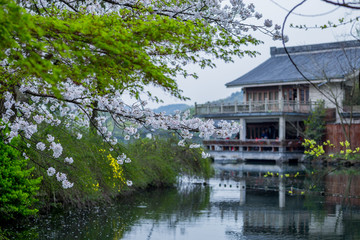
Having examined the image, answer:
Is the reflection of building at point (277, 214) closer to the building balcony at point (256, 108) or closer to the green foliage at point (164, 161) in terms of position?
the green foliage at point (164, 161)

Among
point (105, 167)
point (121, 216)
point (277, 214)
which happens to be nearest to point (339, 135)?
point (277, 214)

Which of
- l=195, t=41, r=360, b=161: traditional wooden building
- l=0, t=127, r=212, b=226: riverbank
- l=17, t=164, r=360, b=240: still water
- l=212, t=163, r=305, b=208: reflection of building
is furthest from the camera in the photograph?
l=195, t=41, r=360, b=161: traditional wooden building

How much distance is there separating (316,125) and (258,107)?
15.6 ft

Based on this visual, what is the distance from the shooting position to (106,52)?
5246 millimetres

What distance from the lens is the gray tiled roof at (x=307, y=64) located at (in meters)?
39.0

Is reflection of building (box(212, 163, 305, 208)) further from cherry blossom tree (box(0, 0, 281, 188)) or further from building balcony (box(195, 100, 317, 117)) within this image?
building balcony (box(195, 100, 317, 117))

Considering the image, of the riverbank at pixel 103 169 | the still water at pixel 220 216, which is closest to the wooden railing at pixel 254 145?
the riverbank at pixel 103 169

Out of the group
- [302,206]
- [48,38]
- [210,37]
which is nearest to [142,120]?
[210,37]

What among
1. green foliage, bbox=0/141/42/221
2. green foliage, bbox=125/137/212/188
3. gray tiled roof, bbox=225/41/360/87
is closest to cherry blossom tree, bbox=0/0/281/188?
green foliage, bbox=0/141/42/221

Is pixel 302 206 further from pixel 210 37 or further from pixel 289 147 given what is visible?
pixel 289 147

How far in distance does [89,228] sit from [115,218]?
156cm

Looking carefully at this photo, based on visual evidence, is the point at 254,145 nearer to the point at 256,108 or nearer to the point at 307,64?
the point at 256,108

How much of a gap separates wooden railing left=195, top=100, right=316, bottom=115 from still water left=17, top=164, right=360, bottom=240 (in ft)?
57.8

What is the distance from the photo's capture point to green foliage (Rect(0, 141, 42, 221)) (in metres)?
10.9
